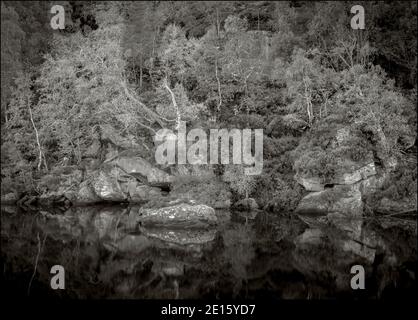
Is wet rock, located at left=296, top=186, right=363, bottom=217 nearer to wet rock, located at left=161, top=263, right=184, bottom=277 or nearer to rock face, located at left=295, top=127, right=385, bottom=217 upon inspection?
rock face, located at left=295, top=127, right=385, bottom=217

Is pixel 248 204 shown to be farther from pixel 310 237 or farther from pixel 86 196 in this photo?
pixel 86 196

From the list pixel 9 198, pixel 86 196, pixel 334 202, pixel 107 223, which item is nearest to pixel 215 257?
pixel 107 223

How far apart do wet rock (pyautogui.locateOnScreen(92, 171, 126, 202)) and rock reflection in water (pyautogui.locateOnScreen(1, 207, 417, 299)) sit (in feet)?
20.3

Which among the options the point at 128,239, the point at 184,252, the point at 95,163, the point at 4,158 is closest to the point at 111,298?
the point at 184,252

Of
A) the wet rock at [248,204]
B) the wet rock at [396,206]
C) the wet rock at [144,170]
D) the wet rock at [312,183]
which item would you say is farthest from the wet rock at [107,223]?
the wet rock at [396,206]

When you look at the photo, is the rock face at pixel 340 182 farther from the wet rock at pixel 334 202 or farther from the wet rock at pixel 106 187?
the wet rock at pixel 106 187

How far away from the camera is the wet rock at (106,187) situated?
25453 millimetres

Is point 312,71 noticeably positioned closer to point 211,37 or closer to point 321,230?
point 211,37

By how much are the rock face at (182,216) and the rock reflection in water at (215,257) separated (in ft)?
1.07

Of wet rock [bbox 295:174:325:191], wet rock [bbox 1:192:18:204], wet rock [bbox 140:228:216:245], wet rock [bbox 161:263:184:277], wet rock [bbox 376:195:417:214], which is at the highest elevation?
wet rock [bbox 295:174:325:191]

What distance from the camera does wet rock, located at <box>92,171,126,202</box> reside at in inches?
1002

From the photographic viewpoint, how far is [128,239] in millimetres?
15094

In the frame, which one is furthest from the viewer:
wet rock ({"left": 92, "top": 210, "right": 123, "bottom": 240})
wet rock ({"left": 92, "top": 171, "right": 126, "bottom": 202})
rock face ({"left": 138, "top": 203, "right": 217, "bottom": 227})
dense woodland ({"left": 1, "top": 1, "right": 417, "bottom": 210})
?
wet rock ({"left": 92, "top": 171, "right": 126, "bottom": 202})

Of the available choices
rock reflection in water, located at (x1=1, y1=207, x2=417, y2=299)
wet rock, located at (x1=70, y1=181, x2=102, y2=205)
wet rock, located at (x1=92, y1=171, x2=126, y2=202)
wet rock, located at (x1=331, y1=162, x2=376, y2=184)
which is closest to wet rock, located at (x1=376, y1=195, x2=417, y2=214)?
wet rock, located at (x1=331, y1=162, x2=376, y2=184)
